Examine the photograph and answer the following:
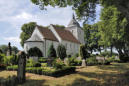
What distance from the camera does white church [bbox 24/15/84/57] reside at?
32.4 meters

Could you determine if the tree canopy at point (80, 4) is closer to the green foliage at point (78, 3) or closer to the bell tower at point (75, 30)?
the green foliage at point (78, 3)

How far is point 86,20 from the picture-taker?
15.1 metres

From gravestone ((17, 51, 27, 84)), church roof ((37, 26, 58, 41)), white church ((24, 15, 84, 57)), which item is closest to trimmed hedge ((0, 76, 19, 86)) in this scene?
gravestone ((17, 51, 27, 84))

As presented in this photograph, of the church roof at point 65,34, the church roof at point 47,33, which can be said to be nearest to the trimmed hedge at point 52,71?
the church roof at point 47,33

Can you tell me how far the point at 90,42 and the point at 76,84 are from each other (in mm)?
45714

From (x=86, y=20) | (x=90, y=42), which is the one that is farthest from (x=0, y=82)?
(x=90, y=42)

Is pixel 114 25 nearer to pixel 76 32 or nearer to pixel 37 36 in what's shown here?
pixel 37 36

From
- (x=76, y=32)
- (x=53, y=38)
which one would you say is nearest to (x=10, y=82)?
(x=53, y=38)

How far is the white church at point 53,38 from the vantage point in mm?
32409

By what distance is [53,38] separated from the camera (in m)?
37.2

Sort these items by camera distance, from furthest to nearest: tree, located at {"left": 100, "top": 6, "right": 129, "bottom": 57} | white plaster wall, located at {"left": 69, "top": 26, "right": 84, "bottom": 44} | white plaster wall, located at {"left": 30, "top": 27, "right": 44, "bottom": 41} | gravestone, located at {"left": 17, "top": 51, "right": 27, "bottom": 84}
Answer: white plaster wall, located at {"left": 69, "top": 26, "right": 84, "bottom": 44} → white plaster wall, located at {"left": 30, "top": 27, "right": 44, "bottom": 41} → tree, located at {"left": 100, "top": 6, "right": 129, "bottom": 57} → gravestone, located at {"left": 17, "top": 51, "right": 27, "bottom": 84}

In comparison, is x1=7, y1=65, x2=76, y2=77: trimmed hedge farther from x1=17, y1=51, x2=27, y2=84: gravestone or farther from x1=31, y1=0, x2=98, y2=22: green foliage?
x1=31, y1=0, x2=98, y2=22: green foliage

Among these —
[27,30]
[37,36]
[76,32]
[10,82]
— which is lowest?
[10,82]

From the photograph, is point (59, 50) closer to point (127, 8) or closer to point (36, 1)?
point (36, 1)
